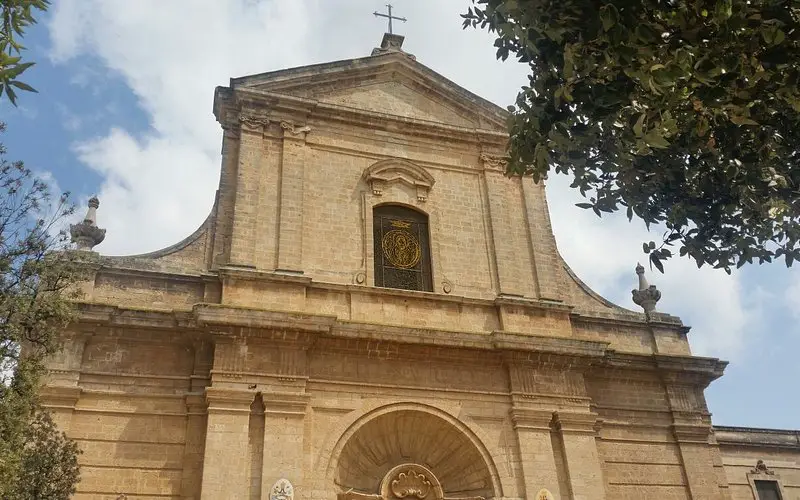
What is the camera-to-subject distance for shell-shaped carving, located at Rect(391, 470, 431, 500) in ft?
39.1

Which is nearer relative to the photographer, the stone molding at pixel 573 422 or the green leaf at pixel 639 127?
the green leaf at pixel 639 127

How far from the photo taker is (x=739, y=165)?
6062mm

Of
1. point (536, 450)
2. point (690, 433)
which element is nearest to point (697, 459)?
point (690, 433)

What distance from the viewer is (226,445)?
34.9 ft

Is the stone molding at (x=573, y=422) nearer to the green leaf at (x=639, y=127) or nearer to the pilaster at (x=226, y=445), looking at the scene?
the pilaster at (x=226, y=445)

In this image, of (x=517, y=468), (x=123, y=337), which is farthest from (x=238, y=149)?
(x=517, y=468)

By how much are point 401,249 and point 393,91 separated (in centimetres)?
386

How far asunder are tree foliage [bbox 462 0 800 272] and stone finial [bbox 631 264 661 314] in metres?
8.68

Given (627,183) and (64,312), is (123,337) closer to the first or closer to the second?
(64,312)

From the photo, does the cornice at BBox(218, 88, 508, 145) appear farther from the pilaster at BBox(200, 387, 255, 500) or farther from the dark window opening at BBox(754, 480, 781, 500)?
the dark window opening at BBox(754, 480, 781, 500)

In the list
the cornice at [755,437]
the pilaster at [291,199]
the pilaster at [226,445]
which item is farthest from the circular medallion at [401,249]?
the cornice at [755,437]

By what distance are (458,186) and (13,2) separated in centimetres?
1052

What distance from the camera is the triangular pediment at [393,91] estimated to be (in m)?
14.8

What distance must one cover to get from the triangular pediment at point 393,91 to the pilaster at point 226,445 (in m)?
6.41
